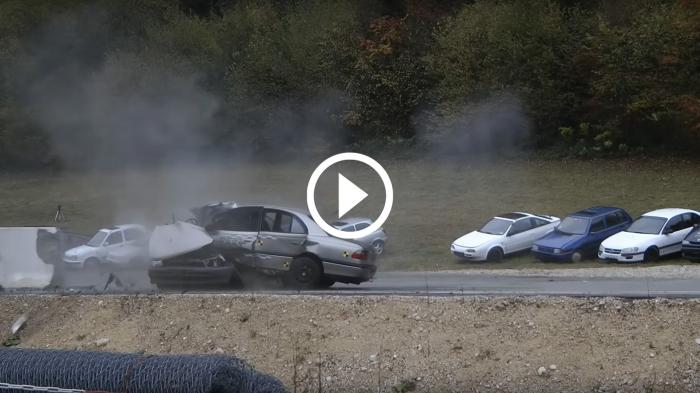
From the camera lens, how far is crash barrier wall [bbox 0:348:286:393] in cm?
786

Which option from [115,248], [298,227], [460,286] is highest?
[298,227]

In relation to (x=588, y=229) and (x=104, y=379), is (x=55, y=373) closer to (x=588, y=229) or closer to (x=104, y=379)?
(x=104, y=379)

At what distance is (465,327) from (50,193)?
19.2 metres

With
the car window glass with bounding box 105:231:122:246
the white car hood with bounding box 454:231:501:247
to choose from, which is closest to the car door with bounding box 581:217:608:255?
the white car hood with bounding box 454:231:501:247

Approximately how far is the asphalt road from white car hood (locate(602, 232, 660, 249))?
3133 millimetres

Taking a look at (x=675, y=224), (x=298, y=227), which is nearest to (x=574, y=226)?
(x=675, y=224)

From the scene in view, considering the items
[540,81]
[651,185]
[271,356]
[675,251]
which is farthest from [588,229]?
[540,81]

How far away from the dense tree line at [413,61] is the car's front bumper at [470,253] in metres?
9.72

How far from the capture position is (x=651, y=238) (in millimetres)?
19375

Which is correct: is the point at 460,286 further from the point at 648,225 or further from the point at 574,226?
the point at 648,225

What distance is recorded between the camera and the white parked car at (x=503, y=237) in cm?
2056

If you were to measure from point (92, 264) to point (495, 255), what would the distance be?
956 cm

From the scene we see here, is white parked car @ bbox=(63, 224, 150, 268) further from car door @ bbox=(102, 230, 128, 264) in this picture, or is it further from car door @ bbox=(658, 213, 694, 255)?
car door @ bbox=(658, 213, 694, 255)

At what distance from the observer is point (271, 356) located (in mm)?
11594
